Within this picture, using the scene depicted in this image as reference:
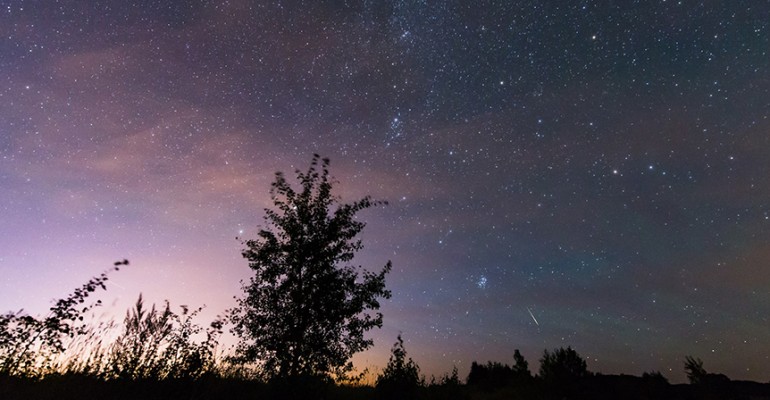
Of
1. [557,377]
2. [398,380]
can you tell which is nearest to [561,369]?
[557,377]

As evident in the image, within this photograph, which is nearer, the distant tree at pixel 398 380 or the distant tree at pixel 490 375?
the distant tree at pixel 398 380

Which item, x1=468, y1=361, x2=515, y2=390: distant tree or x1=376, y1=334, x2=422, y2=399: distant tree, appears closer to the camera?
x1=376, y1=334, x2=422, y2=399: distant tree

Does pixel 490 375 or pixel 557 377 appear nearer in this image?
pixel 557 377

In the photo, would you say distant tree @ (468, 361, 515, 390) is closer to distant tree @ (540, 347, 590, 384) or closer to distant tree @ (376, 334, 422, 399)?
distant tree @ (540, 347, 590, 384)

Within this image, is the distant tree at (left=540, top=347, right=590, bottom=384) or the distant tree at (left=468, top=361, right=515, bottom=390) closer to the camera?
the distant tree at (left=540, top=347, right=590, bottom=384)

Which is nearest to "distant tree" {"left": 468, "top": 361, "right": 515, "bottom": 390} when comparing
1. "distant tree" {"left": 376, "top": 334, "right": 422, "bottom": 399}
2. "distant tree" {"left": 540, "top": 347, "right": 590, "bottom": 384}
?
"distant tree" {"left": 540, "top": 347, "right": 590, "bottom": 384}

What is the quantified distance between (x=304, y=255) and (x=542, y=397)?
10599mm

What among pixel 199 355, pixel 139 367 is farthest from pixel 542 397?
pixel 139 367

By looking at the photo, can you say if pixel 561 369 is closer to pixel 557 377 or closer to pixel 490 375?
pixel 557 377

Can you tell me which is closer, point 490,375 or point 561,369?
point 561,369

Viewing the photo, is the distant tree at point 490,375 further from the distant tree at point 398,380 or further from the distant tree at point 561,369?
the distant tree at point 398,380

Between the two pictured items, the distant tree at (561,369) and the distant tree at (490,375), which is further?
the distant tree at (490,375)

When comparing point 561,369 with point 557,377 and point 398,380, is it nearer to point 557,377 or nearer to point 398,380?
point 557,377

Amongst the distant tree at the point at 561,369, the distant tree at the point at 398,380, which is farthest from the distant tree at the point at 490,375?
the distant tree at the point at 398,380
